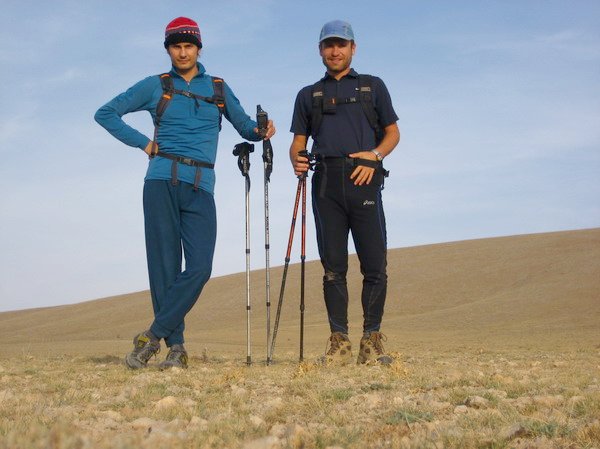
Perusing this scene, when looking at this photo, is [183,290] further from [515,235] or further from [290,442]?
[515,235]

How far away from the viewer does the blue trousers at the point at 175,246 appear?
25.6ft

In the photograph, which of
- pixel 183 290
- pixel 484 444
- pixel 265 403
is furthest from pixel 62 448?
pixel 183 290

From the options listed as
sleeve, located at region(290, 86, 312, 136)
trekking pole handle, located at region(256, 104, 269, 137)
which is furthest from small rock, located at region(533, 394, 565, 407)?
trekking pole handle, located at region(256, 104, 269, 137)

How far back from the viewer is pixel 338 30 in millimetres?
7930

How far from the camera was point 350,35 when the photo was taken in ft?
26.2

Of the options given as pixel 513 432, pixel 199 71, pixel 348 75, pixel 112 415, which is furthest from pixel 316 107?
pixel 513 432

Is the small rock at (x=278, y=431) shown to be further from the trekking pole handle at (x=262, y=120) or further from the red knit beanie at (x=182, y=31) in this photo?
the red knit beanie at (x=182, y=31)

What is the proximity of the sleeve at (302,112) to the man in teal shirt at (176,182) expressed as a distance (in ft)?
2.61

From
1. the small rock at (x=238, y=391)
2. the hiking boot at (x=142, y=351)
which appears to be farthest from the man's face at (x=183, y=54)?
the small rock at (x=238, y=391)

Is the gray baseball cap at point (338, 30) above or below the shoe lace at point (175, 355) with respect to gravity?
above

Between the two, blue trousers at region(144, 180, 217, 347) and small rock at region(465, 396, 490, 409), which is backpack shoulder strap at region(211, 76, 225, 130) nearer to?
blue trousers at region(144, 180, 217, 347)

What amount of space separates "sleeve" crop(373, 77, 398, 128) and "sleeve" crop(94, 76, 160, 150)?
220 cm

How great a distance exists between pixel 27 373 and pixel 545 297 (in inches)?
1251

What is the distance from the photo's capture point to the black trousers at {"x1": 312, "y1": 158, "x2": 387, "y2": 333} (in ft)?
26.1
